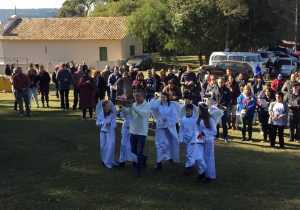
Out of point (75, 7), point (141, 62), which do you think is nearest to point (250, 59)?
point (141, 62)

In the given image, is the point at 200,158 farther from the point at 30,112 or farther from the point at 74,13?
the point at 74,13

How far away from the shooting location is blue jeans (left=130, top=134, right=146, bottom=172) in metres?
Answer: 9.71

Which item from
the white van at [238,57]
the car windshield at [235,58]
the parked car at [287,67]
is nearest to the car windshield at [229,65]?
the white van at [238,57]

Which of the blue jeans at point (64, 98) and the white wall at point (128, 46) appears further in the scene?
the white wall at point (128, 46)

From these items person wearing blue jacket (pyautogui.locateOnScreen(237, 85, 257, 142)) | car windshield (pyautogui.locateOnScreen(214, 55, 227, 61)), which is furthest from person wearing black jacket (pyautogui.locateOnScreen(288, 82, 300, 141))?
car windshield (pyautogui.locateOnScreen(214, 55, 227, 61))

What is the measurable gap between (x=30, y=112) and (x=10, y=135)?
3729mm

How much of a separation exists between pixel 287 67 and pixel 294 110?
19783 millimetres

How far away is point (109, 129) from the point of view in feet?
34.0

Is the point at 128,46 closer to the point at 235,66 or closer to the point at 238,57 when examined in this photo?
the point at 238,57

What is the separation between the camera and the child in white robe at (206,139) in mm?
9484

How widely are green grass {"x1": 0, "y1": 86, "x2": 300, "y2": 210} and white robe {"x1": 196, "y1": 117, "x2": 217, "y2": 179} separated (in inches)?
11.0

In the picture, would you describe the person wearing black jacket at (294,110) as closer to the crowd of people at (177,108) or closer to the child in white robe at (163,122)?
the crowd of people at (177,108)

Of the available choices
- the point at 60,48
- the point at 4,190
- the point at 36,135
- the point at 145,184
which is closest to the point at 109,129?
the point at 145,184

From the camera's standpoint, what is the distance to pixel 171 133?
34.9ft
